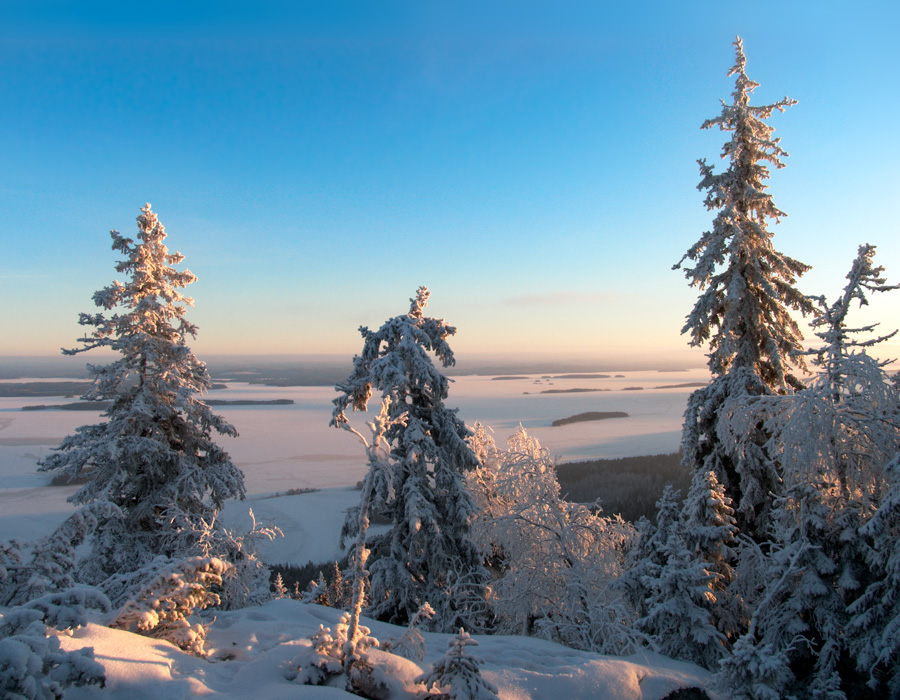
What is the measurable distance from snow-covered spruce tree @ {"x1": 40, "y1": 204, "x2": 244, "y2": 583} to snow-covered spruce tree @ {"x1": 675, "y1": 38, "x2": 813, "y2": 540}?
14.1 metres

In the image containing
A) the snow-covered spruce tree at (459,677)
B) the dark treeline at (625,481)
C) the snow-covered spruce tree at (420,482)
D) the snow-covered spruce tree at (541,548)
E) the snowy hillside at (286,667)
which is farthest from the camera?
the dark treeline at (625,481)

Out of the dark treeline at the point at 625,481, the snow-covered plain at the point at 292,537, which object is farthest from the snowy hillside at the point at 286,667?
the dark treeline at the point at 625,481

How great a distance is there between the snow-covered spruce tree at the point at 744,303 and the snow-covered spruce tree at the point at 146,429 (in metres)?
14.1

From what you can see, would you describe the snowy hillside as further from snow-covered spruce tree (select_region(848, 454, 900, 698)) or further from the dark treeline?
the dark treeline

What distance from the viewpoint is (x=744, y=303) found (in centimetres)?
1386

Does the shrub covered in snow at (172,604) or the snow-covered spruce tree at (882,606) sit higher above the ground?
the shrub covered in snow at (172,604)

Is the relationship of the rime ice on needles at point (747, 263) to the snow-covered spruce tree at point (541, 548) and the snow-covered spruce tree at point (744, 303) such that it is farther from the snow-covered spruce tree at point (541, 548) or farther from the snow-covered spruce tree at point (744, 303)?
the snow-covered spruce tree at point (541, 548)

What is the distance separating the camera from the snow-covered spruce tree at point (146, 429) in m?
12.5

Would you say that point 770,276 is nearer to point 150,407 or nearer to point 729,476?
point 729,476

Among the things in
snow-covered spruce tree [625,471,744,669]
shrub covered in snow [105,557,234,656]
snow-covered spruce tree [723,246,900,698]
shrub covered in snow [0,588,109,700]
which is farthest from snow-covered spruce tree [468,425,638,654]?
shrub covered in snow [0,588,109,700]

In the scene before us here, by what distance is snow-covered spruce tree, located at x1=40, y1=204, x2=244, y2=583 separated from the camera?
493 inches

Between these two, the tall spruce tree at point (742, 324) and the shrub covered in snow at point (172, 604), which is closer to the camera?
the shrub covered in snow at point (172, 604)

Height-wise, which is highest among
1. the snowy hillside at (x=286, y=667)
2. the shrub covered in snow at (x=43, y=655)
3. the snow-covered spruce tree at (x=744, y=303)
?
the snow-covered spruce tree at (x=744, y=303)

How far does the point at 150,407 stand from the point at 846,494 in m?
16.7
